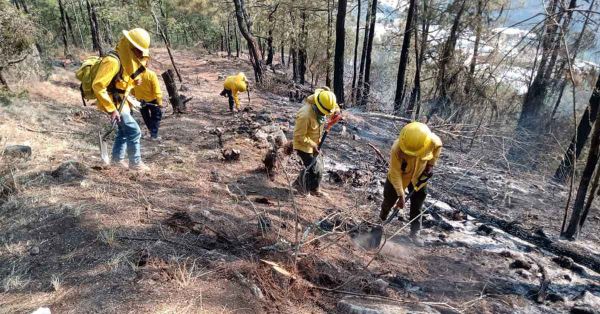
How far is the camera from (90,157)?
5.04m

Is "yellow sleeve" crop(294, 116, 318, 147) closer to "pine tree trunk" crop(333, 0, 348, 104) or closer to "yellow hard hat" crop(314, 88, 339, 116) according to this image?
"yellow hard hat" crop(314, 88, 339, 116)

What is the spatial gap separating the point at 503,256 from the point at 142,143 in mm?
5639

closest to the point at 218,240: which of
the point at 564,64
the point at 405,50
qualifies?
the point at 564,64

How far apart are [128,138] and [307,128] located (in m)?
2.22

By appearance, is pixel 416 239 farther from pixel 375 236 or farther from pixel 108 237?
pixel 108 237

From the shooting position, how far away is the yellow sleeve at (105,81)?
3.85 meters

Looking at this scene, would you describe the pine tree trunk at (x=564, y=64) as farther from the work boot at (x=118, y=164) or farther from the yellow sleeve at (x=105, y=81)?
the work boot at (x=118, y=164)

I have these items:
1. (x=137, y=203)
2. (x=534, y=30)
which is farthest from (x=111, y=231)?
(x=534, y=30)

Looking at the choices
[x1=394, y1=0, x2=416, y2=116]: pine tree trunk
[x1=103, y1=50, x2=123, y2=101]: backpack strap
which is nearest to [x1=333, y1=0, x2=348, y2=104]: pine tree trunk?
[x1=394, y1=0, x2=416, y2=116]: pine tree trunk

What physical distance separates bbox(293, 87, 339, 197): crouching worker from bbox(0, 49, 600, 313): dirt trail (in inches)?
19.7

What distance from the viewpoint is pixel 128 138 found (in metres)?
4.45

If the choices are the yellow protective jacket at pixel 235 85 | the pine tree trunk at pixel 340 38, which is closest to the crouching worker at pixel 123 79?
the yellow protective jacket at pixel 235 85

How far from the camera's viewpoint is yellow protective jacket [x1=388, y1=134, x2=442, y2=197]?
4086 mm

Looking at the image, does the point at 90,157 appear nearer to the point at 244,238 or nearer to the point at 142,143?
the point at 142,143
